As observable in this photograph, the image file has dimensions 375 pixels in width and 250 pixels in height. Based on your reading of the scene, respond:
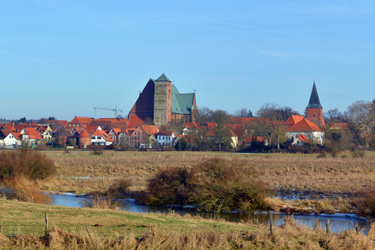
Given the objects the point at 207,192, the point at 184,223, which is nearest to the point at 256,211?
the point at 207,192

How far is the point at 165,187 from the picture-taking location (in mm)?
27484

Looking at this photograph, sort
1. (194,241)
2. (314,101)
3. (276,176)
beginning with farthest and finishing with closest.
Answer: (314,101) → (276,176) → (194,241)

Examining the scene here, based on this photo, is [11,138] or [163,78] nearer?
[11,138]

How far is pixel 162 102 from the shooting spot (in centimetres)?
13125

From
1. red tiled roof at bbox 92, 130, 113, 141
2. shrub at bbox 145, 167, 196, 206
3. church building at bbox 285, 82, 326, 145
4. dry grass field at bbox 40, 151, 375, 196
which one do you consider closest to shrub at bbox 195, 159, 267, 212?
shrub at bbox 145, 167, 196, 206

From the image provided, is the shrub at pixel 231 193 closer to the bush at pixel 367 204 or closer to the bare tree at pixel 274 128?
the bush at pixel 367 204

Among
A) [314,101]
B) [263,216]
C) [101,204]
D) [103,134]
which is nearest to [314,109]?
[314,101]

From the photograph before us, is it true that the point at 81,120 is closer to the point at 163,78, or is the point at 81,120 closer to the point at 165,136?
the point at 163,78

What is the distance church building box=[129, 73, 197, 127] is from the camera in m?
131

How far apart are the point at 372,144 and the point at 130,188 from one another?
2308 inches

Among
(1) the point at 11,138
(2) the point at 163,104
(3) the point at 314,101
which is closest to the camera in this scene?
(1) the point at 11,138

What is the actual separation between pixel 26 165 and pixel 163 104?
319 ft

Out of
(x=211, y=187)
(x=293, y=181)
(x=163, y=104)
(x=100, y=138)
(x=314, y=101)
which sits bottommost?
(x=293, y=181)

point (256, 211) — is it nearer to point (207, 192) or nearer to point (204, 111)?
point (207, 192)
